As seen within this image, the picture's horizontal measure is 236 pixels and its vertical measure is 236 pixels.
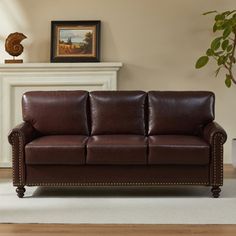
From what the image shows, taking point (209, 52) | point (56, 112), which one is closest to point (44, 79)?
point (56, 112)

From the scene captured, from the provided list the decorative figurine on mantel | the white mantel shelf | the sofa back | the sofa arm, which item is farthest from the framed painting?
the sofa arm

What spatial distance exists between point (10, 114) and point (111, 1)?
171cm

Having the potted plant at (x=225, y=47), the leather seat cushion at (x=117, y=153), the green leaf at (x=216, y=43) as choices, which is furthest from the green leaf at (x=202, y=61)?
the leather seat cushion at (x=117, y=153)

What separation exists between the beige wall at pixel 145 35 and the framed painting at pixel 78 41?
0.31 ft

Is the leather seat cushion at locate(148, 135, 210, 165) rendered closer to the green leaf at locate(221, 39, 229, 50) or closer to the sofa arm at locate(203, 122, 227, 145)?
the sofa arm at locate(203, 122, 227, 145)

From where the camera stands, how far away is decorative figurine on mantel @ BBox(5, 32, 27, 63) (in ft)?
20.4

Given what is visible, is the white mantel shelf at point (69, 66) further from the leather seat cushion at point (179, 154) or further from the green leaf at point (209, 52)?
the leather seat cushion at point (179, 154)

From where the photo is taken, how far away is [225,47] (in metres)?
5.92

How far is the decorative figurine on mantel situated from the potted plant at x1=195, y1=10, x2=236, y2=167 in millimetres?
1967

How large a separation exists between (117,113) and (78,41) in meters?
1.32

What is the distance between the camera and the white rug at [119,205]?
4133mm

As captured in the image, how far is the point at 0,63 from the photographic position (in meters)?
6.41

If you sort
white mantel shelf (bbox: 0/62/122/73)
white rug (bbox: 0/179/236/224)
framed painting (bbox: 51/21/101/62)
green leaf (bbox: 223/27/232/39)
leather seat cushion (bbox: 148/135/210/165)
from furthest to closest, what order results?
framed painting (bbox: 51/21/101/62), white mantel shelf (bbox: 0/62/122/73), green leaf (bbox: 223/27/232/39), leather seat cushion (bbox: 148/135/210/165), white rug (bbox: 0/179/236/224)

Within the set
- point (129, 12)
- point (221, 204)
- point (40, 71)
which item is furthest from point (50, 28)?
point (221, 204)
